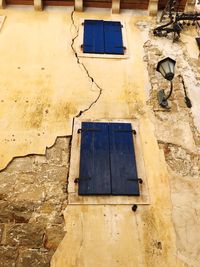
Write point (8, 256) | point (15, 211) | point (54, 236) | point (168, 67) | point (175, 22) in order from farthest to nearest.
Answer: point (175, 22)
point (168, 67)
point (15, 211)
point (54, 236)
point (8, 256)

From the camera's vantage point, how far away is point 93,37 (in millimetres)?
8305

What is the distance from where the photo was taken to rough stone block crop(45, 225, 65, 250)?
15.4 ft

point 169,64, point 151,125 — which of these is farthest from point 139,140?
point 169,64

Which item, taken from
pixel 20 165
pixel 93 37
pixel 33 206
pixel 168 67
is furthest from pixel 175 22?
pixel 33 206

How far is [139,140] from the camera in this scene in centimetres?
612

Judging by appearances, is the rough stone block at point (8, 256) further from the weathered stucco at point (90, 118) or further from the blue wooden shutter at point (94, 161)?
the blue wooden shutter at point (94, 161)

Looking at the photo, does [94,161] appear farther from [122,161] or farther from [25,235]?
[25,235]

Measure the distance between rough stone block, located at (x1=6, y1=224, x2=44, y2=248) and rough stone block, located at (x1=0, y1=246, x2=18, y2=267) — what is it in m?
0.10

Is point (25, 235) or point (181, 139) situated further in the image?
point (181, 139)

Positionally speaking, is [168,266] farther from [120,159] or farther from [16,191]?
[16,191]

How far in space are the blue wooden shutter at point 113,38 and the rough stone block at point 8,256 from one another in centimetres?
530

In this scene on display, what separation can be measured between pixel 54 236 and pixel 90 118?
8.53 ft

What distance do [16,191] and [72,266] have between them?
1601 mm

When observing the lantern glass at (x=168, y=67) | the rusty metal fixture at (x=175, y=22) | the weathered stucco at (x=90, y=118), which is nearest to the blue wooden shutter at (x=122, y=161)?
the weathered stucco at (x=90, y=118)
